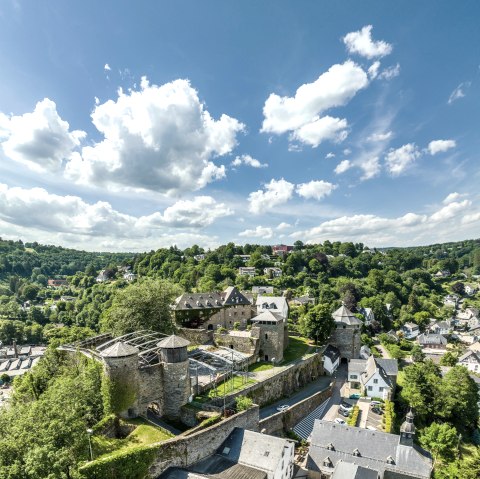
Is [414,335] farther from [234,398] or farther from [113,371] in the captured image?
[113,371]

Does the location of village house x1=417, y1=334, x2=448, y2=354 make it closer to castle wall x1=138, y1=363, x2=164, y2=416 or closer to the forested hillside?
the forested hillside

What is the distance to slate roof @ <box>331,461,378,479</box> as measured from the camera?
2400 cm

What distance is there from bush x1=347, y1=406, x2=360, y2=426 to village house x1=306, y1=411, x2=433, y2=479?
13.1ft

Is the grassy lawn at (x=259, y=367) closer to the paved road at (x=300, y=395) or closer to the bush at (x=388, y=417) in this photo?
the paved road at (x=300, y=395)

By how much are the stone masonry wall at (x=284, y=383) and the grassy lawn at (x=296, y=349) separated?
6.10ft

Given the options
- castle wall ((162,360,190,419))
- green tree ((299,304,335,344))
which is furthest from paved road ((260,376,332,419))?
castle wall ((162,360,190,419))

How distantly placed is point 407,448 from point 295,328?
3243cm

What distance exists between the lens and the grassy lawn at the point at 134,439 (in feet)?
60.7

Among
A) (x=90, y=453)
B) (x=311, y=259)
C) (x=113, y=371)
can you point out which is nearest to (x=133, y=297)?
(x=113, y=371)

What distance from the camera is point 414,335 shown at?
303 ft

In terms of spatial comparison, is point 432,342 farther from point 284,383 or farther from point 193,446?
point 193,446

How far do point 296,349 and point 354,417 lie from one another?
42.8 ft

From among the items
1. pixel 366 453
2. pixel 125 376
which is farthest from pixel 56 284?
pixel 366 453

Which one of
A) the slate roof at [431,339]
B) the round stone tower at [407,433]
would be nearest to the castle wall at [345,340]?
the round stone tower at [407,433]
